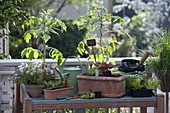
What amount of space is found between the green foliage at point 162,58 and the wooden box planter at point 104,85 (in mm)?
323

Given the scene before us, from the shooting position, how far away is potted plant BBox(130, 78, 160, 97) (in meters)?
2.49

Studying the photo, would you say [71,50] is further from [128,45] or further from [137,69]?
[137,69]

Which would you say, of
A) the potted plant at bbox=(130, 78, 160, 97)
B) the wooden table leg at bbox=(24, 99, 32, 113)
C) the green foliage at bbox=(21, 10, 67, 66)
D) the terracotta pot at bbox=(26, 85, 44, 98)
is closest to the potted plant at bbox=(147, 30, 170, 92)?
A: the potted plant at bbox=(130, 78, 160, 97)

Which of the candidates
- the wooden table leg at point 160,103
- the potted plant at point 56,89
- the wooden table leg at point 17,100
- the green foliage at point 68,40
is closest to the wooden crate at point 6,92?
the wooden table leg at point 17,100

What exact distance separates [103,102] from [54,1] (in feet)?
22.0

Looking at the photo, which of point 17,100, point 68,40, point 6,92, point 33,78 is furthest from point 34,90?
point 68,40

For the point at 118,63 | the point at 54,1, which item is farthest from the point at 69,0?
the point at 118,63

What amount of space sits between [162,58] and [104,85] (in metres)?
0.50

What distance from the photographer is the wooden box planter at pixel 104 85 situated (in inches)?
97.7

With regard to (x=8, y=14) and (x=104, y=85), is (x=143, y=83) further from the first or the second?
(x=8, y=14)

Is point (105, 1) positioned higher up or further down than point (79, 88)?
higher up

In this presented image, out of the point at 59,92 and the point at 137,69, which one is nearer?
the point at 59,92

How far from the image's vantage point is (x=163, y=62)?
2.72m

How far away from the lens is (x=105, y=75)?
256 cm
